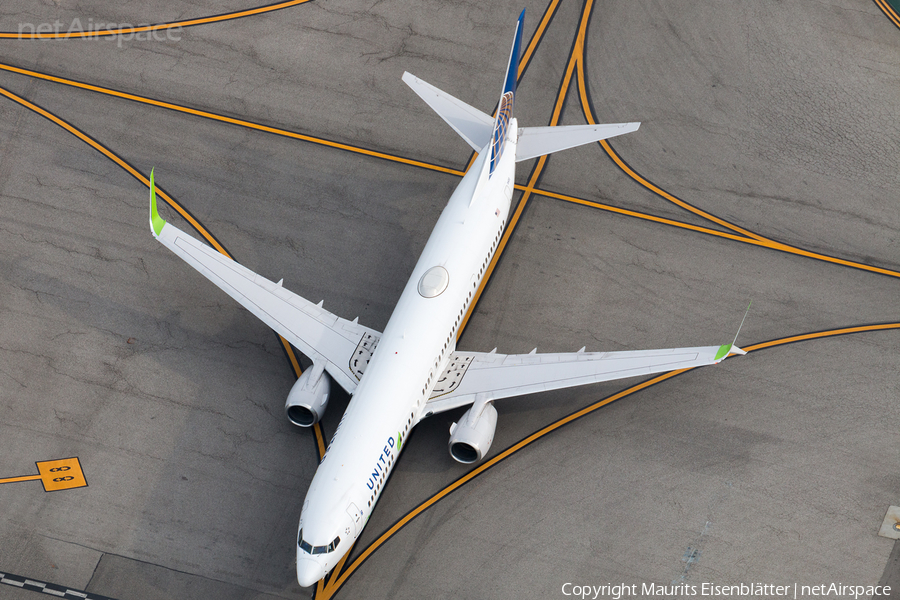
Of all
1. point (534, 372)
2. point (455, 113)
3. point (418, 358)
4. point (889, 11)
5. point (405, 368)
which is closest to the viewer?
A: point (405, 368)

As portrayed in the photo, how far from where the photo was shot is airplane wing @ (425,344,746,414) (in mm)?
33062

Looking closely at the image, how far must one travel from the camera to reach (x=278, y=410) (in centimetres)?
3625

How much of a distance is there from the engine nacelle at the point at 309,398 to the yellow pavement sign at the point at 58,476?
32.1 feet

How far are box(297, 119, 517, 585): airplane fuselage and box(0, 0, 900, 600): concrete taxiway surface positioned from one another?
4.43 m

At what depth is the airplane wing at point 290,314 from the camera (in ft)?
114

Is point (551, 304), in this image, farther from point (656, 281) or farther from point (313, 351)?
point (313, 351)

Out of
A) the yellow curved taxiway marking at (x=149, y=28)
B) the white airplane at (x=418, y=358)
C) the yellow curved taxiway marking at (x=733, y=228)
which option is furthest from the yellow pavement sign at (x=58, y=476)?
the yellow curved taxiway marking at (x=733, y=228)

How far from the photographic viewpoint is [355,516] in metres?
28.7

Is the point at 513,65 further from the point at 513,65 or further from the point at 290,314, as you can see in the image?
the point at 290,314

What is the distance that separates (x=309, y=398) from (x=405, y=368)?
5.07 meters
